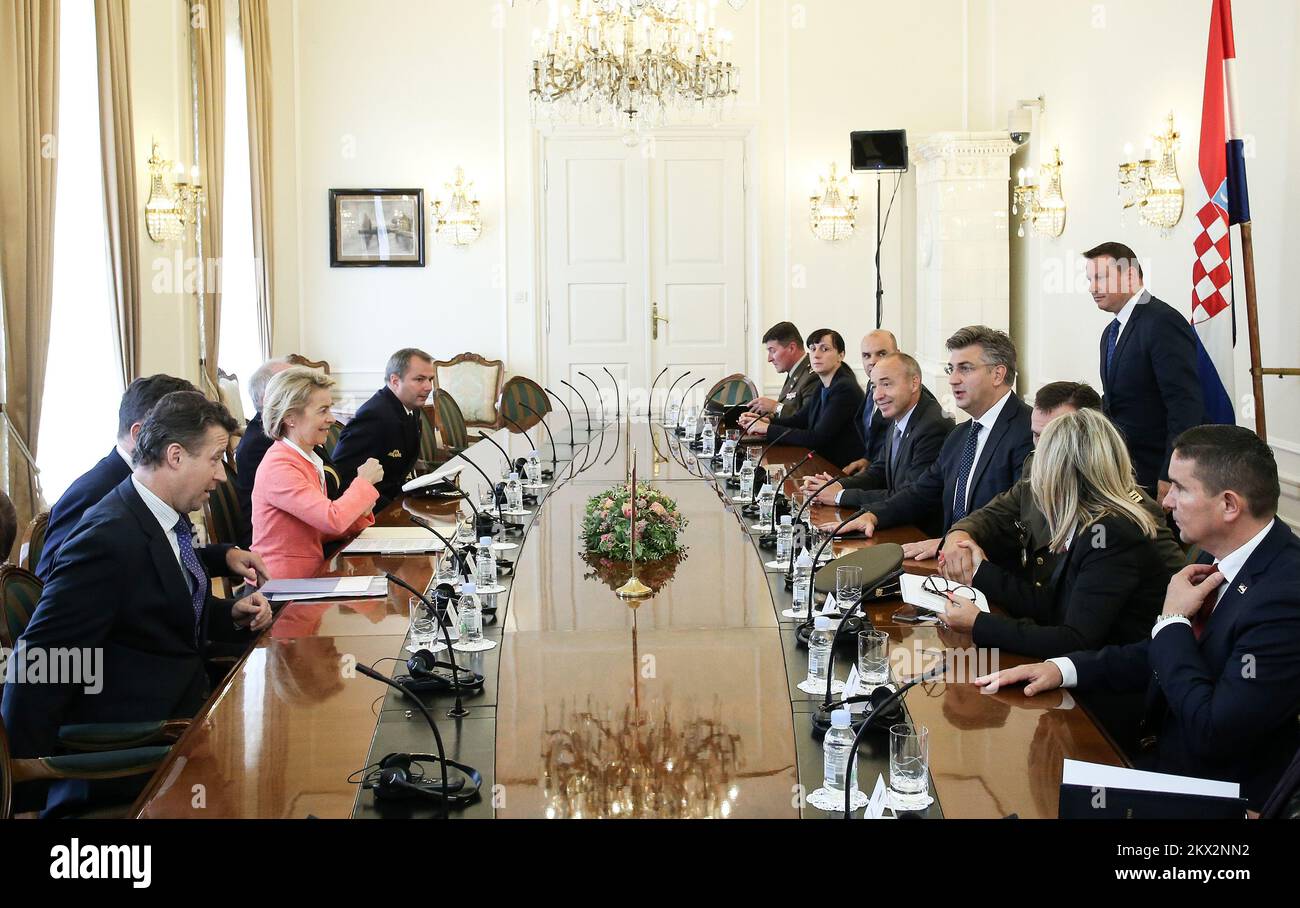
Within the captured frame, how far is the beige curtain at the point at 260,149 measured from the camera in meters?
9.24

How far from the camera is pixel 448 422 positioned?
7711 mm

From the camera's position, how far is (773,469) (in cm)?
589

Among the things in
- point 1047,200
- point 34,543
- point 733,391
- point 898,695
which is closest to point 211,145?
point 733,391

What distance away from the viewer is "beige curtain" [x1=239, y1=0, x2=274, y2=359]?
9242 millimetres

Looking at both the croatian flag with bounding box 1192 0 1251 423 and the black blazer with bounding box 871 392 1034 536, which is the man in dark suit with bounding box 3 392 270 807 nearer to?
the black blazer with bounding box 871 392 1034 536

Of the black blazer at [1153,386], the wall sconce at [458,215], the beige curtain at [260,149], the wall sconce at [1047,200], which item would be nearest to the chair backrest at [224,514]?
the black blazer at [1153,386]

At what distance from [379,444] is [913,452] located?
2.43 m

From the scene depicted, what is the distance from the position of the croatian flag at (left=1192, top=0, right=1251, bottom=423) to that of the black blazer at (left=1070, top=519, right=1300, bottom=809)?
9.66ft

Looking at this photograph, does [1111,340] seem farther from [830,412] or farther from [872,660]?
[872,660]

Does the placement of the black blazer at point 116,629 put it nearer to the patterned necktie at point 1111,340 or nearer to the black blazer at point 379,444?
the black blazer at point 379,444

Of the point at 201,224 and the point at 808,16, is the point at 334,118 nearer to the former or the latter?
the point at 201,224

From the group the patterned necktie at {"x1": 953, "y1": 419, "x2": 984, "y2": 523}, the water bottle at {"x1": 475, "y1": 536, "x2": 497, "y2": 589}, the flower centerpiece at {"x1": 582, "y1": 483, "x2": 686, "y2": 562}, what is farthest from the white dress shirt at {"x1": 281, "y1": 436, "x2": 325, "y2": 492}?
the patterned necktie at {"x1": 953, "y1": 419, "x2": 984, "y2": 523}

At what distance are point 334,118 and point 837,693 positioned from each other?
27.8ft

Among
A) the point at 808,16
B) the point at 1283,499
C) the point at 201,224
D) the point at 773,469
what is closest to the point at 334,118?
the point at 201,224
